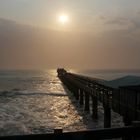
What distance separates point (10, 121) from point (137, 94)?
48.3 ft

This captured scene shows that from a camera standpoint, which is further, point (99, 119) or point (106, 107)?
point (99, 119)

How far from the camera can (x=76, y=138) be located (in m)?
6.01

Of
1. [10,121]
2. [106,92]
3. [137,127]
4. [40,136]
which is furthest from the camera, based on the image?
[10,121]

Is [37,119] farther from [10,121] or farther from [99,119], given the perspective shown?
[99,119]

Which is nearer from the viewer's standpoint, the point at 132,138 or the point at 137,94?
the point at 132,138

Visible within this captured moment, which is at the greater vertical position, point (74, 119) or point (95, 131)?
point (95, 131)

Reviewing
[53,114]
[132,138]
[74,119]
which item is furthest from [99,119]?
[132,138]

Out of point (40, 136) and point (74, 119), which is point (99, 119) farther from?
point (40, 136)

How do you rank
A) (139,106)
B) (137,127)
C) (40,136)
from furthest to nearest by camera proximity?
(139,106) < (137,127) < (40,136)

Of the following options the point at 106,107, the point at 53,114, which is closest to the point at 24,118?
the point at 53,114

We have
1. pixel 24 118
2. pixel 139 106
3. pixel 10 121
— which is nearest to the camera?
pixel 139 106

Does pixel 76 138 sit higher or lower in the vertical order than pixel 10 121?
higher

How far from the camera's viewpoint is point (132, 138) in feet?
22.0

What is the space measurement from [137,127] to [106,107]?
1868 cm
